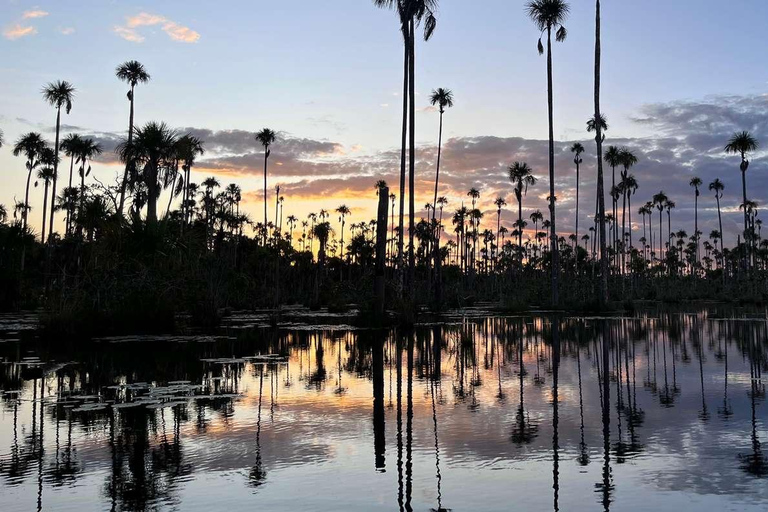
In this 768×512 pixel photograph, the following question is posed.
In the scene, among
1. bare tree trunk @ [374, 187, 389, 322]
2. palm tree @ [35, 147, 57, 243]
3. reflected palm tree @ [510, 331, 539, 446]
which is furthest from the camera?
palm tree @ [35, 147, 57, 243]

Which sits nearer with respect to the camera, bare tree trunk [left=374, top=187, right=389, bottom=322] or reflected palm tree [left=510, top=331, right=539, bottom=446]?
reflected palm tree [left=510, top=331, right=539, bottom=446]

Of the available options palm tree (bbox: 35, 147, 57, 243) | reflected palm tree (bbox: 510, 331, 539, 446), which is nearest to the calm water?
reflected palm tree (bbox: 510, 331, 539, 446)

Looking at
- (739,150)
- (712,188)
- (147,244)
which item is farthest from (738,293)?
(147,244)

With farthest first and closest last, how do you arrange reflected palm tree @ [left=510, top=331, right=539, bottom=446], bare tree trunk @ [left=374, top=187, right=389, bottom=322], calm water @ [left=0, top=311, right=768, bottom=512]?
bare tree trunk @ [left=374, top=187, right=389, bottom=322] < reflected palm tree @ [left=510, top=331, right=539, bottom=446] < calm water @ [left=0, top=311, right=768, bottom=512]

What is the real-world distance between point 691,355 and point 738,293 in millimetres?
73148

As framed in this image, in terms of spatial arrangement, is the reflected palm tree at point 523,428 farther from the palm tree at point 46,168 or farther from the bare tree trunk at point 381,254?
the palm tree at point 46,168

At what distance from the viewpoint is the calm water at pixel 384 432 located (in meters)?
6.40

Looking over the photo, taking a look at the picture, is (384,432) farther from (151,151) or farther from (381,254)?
(151,151)

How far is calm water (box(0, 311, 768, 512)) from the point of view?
6402 mm

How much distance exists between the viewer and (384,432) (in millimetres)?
9367

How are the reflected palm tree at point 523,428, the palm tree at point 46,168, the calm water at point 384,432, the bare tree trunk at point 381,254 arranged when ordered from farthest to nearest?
the palm tree at point 46,168, the bare tree trunk at point 381,254, the reflected palm tree at point 523,428, the calm water at point 384,432

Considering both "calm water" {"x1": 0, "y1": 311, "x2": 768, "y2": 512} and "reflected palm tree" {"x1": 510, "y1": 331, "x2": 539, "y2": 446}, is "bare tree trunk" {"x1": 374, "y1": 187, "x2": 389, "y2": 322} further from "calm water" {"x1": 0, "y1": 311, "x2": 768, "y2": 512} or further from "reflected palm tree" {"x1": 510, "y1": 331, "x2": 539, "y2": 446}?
"reflected palm tree" {"x1": 510, "y1": 331, "x2": 539, "y2": 446}

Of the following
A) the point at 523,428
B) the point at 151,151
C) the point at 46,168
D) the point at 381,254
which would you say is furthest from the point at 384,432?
the point at 46,168

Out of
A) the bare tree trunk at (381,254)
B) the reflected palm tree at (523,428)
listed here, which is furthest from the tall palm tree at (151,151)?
the reflected palm tree at (523,428)
